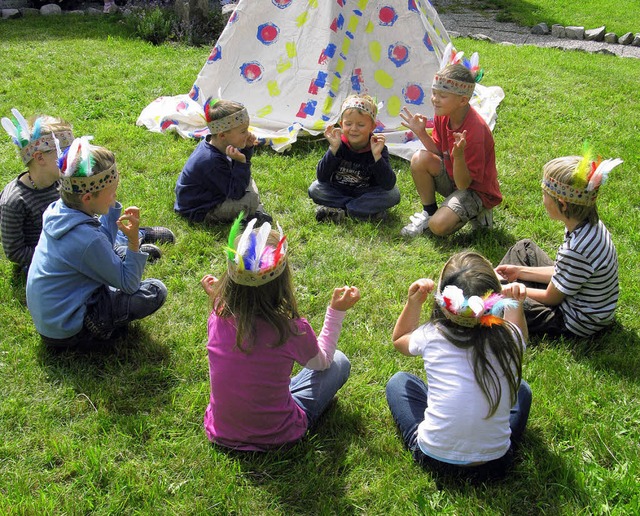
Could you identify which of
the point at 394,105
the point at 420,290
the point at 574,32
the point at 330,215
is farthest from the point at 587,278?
the point at 574,32

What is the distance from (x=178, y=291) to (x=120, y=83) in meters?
5.16

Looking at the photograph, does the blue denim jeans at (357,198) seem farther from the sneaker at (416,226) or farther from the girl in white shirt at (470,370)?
the girl in white shirt at (470,370)

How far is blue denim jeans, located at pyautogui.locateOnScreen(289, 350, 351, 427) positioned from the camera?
3.22m

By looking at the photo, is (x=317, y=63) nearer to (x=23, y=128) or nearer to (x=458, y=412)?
(x=23, y=128)

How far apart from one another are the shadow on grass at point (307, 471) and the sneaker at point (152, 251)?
201cm

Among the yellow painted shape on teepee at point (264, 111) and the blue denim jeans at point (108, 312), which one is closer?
the blue denim jeans at point (108, 312)

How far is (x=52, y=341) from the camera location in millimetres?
3623

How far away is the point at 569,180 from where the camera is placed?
140 inches

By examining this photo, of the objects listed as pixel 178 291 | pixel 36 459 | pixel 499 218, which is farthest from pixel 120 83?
pixel 36 459

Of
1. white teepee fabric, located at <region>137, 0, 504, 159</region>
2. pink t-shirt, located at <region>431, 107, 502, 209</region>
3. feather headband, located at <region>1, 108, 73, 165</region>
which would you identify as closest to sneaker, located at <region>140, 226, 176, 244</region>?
feather headband, located at <region>1, 108, 73, 165</region>

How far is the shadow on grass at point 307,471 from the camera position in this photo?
287cm

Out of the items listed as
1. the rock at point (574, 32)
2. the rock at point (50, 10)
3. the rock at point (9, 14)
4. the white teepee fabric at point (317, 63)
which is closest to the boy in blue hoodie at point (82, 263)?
the white teepee fabric at point (317, 63)

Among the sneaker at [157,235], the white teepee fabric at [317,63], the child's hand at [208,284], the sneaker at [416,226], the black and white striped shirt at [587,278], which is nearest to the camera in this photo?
the child's hand at [208,284]

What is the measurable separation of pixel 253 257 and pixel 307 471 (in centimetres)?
113
